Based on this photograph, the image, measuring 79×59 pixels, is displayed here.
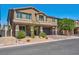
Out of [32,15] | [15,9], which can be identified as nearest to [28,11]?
[32,15]

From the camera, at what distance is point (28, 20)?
4234cm

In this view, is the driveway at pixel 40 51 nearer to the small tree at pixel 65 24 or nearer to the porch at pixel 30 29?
the porch at pixel 30 29

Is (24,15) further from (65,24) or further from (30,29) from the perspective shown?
(65,24)

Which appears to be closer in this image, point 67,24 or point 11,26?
point 11,26

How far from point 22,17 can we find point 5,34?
5994mm

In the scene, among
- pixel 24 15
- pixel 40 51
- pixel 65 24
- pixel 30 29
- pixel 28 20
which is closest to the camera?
pixel 40 51

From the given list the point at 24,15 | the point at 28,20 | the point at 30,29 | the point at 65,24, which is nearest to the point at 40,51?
the point at 30,29

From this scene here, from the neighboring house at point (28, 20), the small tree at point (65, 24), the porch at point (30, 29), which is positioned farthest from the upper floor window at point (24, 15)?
the small tree at point (65, 24)

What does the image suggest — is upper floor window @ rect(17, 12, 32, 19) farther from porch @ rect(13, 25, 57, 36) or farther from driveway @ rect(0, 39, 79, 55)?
driveway @ rect(0, 39, 79, 55)

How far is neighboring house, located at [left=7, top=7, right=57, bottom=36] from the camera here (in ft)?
129

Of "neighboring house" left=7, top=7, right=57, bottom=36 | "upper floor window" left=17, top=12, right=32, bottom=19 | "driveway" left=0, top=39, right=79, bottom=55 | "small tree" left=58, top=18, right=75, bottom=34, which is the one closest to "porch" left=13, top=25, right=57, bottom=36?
"neighboring house" left=7, top=7, right=57, bottom=36

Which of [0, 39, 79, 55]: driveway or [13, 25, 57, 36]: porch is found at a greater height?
[13, 25, 57, 36]: porch

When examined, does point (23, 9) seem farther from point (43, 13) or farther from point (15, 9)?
point (43, 13)

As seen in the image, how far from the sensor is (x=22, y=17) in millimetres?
41062
